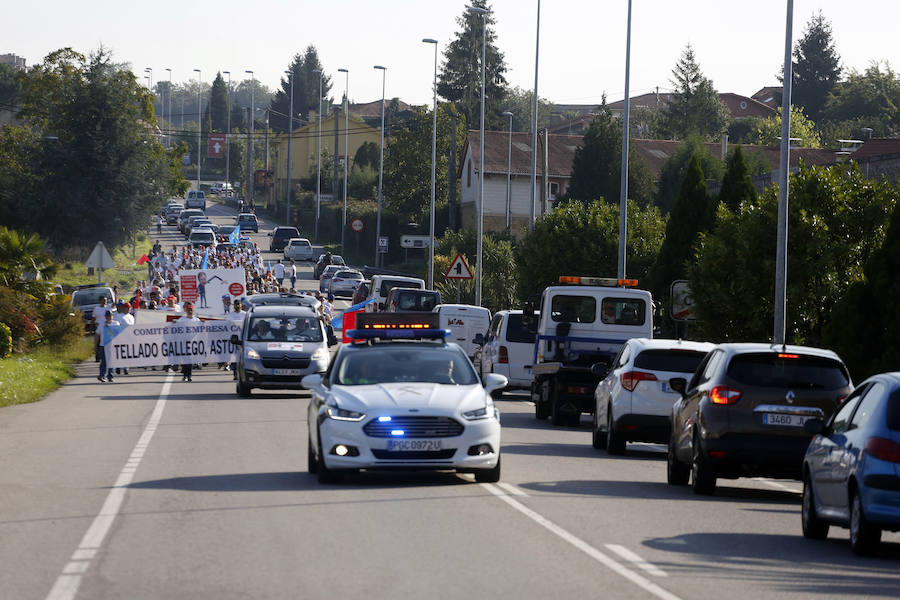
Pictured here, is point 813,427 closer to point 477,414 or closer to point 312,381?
point 477,414

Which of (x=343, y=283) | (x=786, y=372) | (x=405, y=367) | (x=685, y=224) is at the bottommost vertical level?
(x=343, y=283)

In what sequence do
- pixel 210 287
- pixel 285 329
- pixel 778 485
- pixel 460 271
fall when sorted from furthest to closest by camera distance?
pixel 460 271, pixel 210 287, pixel 285 329, pixel 778 485

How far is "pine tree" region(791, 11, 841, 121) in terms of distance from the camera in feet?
509

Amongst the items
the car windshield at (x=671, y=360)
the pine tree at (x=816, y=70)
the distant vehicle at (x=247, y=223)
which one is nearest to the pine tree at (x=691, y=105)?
the pine tree at (x=816, y=70)

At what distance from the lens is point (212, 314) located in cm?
4525

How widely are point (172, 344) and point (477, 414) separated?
2382 cm

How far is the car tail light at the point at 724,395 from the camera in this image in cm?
1559

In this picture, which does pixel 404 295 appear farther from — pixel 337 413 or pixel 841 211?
pixel 337 413

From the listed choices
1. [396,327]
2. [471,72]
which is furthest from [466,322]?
[471,72]

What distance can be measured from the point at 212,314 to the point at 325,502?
103 feet

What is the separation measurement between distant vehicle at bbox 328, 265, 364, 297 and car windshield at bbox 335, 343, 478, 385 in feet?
189

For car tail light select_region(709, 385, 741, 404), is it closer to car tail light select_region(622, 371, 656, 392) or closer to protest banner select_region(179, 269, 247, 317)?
car tail light select_region(622, 371, 656, 392)

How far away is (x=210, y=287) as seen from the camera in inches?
1784

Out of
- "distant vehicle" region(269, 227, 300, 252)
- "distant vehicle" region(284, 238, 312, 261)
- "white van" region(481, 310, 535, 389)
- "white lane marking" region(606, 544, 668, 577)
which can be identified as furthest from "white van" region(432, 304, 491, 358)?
"distant vehicle" region(269, 227, 300, 252)
